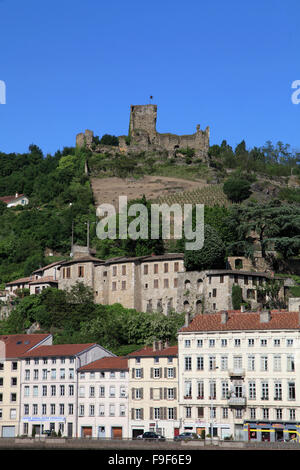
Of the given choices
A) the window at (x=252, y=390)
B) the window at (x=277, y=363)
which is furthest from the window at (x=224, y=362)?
the window at (x=277, y=363)

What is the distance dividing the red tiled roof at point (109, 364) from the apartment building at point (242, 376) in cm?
557

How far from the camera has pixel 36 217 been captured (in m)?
138

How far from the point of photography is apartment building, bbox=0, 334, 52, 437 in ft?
252

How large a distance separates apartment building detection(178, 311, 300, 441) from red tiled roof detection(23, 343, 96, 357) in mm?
10320

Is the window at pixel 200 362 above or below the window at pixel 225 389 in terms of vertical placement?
above

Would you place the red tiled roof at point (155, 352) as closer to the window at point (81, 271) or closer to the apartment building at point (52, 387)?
the apartment building at point (52, 387)

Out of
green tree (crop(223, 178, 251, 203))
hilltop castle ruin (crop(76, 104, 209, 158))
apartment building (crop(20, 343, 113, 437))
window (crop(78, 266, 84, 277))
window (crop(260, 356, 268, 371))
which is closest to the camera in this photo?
window (crop(260, 356, 268, 371))

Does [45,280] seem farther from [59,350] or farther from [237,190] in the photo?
[237,190]

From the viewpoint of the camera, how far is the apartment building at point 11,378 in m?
76.8

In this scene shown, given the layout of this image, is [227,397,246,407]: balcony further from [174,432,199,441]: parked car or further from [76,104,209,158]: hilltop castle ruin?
[76,104,209,158]: hilltop castle ruin

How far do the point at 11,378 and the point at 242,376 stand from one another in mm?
22187

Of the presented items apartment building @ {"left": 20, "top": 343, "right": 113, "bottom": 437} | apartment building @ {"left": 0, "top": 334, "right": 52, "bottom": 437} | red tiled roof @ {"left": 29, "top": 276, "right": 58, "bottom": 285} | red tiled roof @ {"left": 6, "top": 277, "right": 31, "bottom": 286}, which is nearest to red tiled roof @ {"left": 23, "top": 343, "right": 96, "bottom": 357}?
apartment building @ {"left": 20, "top": 343, "right": 113, "bottom": 437}
